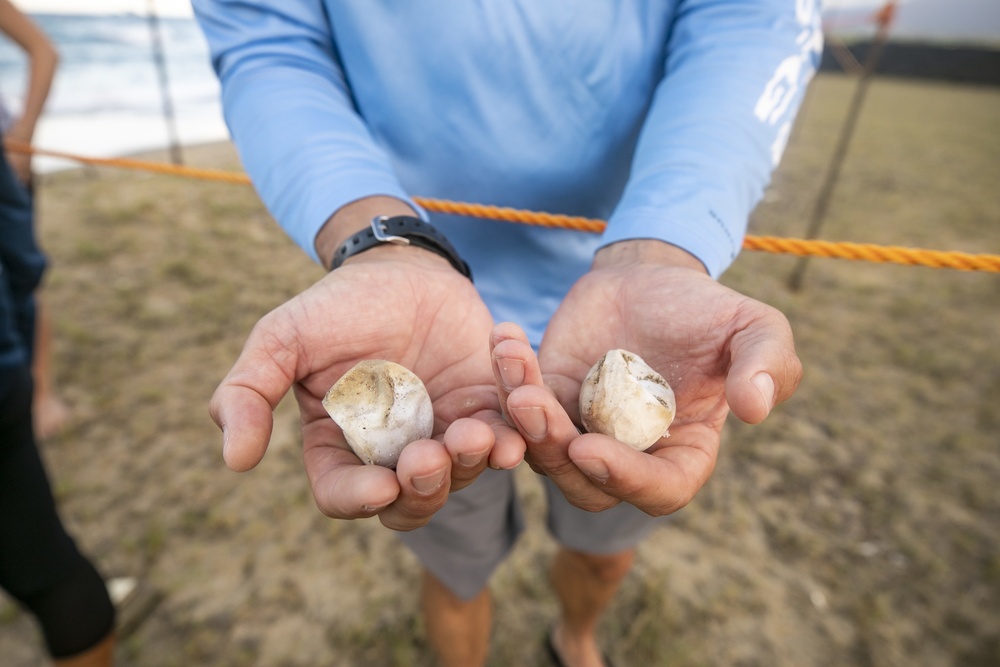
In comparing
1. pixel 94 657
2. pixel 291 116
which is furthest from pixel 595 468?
pixel 94 657

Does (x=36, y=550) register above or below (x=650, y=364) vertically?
below

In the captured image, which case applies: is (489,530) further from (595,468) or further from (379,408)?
(595,468)

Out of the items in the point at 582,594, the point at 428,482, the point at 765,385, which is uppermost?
the point at 765,385

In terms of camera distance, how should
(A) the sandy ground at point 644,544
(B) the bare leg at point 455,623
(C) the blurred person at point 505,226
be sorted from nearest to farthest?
(C) the blurred person at point 505,226
(B) the bare leg at point 455,623
(A) the sandy ground at point 644,544

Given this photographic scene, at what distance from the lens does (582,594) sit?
1.75m

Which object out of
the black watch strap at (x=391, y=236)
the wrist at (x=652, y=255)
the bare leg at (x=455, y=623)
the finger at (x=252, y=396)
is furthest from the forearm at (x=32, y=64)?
the wrist at (x=652, y=255)

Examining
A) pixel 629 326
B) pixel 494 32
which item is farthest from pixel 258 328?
pixel 494 32

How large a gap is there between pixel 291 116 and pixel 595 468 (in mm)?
921

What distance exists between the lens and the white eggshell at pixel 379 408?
0.97m

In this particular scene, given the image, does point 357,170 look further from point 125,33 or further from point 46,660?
point 125,33

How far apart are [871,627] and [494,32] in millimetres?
2208

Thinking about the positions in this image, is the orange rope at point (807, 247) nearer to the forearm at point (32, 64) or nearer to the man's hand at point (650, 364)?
the man's hand at point (650, 364)

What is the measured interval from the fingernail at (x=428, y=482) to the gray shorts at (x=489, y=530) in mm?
568

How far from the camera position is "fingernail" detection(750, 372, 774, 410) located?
74 centimetres
